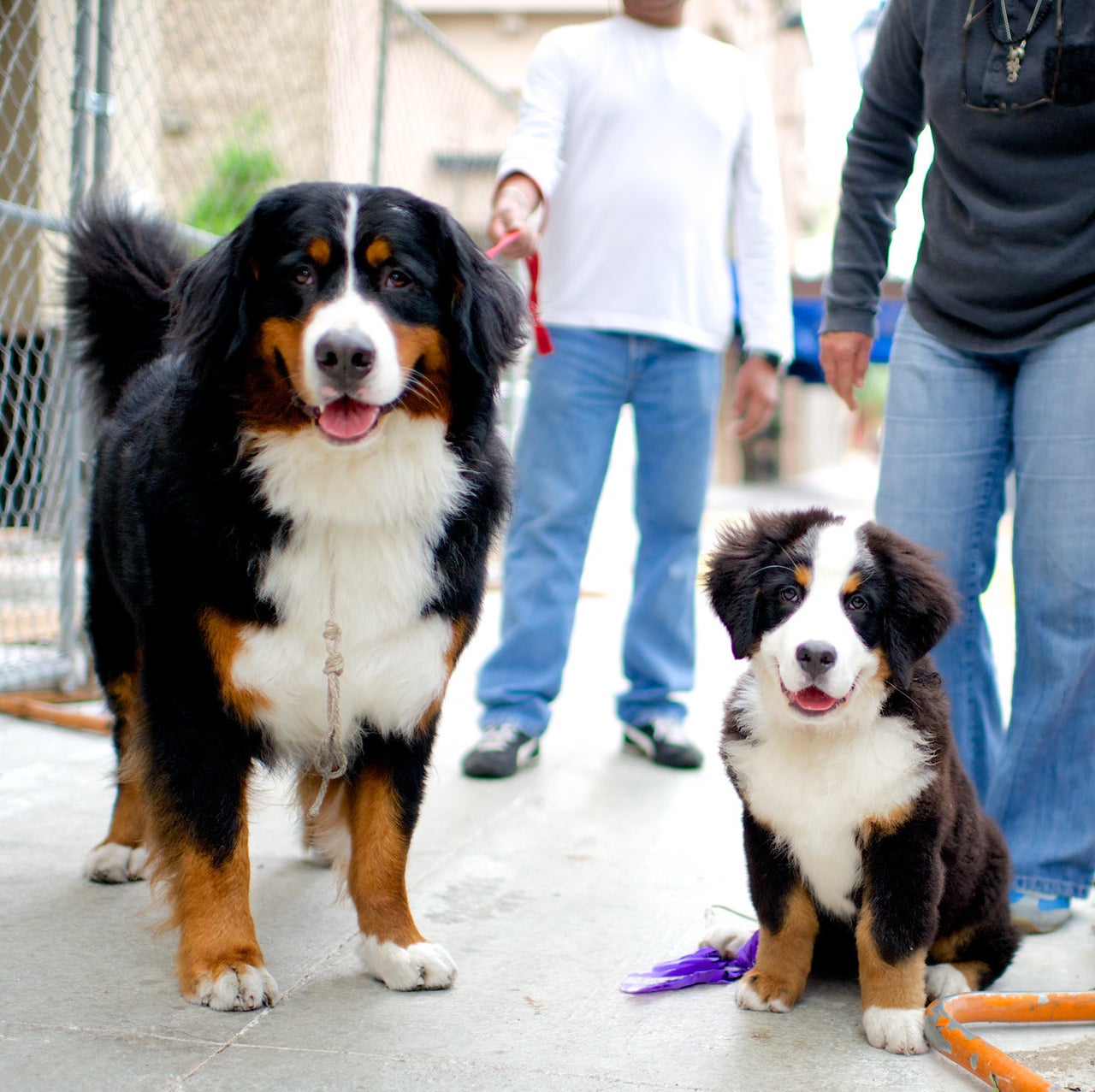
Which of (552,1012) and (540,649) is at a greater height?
(540,649)

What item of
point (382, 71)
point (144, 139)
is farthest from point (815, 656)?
point (144, 139)

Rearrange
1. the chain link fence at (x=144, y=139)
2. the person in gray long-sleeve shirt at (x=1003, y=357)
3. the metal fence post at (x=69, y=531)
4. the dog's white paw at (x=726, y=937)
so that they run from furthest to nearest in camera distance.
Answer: the metal fence post at (x=69, y=531)
the chain link fence at (x=144, y=139)
the person in gray long-sleeve shirt at (x=1003, y=357)
the dog's white paw at (x=726, y=937)

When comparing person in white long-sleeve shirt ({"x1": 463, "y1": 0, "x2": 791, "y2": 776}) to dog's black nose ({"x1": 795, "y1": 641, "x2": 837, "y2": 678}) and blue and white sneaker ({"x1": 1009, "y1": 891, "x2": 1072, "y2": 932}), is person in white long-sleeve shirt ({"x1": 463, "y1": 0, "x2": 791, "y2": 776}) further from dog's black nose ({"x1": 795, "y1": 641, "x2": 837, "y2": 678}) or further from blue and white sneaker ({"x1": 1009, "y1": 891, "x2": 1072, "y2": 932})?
dog's black nose ({"x1": 795, "y1": 641, "x2": 837, "y2": 678})

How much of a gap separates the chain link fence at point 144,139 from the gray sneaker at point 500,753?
1.68 meters

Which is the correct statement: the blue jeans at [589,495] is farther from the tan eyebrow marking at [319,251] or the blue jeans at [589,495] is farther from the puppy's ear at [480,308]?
the tan eyebrow marking at [319,251]

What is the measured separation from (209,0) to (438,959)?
16.9 feet

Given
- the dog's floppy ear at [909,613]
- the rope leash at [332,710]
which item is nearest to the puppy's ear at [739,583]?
the dog's floppy ear at [909,613]

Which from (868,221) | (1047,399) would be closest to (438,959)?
(1047,399)

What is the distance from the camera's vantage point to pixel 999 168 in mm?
2656

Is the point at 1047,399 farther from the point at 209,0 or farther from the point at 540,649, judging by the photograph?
the point at 209,0

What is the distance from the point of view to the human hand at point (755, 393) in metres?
3.96

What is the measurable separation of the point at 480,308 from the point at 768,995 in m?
1.37

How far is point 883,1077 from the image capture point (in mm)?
1995

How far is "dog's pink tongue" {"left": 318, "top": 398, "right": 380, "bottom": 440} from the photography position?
216 cm
